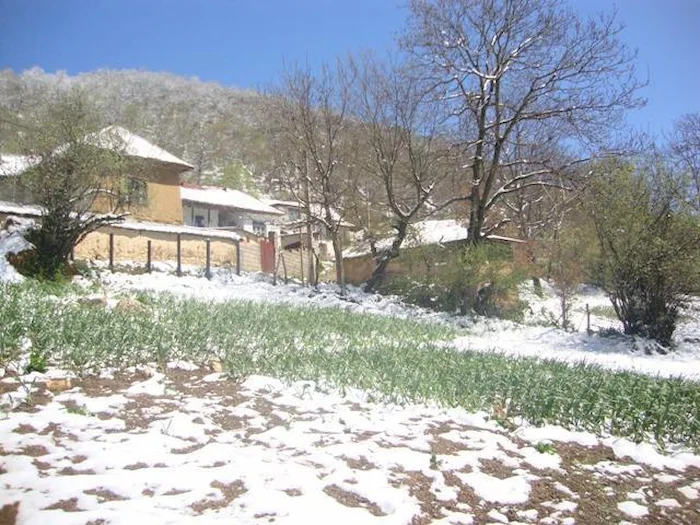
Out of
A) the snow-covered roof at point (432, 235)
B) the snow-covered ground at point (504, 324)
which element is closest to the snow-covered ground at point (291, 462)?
the snow-covered ground at point (504, 324)

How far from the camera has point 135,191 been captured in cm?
1736

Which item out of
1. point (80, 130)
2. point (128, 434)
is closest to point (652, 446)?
point (128, 434)

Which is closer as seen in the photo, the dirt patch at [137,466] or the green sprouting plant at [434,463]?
the dirt patch at [137,466]

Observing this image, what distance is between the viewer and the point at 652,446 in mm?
4168

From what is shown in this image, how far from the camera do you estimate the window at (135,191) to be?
55.3ft

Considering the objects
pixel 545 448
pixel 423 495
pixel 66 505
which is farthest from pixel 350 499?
pixel 545 448

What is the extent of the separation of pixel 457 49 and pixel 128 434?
58.0 ft

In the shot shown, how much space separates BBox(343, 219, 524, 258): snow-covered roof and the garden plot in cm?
1568

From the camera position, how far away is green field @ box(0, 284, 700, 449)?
4.59 m

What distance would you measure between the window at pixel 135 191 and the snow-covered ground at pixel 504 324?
8.88 feet

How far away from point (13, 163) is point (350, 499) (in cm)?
1744

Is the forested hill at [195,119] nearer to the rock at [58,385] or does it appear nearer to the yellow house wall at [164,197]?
the yellow house wall at [164,197]

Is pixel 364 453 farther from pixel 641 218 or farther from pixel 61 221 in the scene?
pixel 61 221

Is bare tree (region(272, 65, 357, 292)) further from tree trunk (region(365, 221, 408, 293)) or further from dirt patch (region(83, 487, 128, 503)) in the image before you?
dirt patch (region(83, 487, 128, 503))
